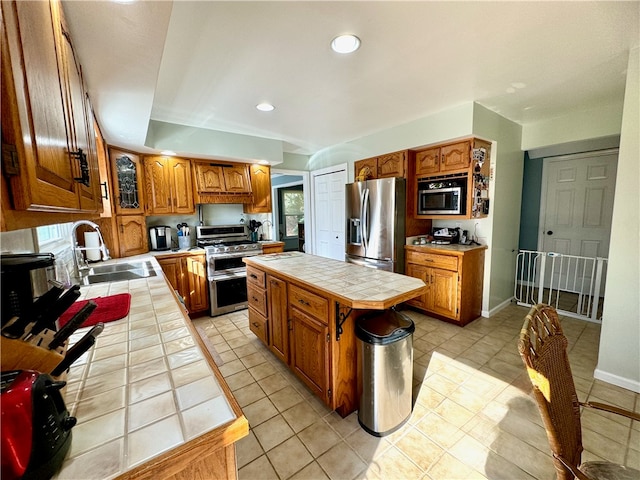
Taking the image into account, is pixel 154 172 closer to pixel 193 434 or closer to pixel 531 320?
pixel 193 434

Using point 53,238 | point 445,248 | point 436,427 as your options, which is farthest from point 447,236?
point 53,238

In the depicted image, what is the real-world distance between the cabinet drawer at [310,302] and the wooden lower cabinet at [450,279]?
177 cm

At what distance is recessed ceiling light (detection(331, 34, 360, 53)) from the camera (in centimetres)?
167

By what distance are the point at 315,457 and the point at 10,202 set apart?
5.76ft

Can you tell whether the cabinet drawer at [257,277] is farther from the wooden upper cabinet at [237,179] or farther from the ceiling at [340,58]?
the wooden upper cabinet at [237,179]

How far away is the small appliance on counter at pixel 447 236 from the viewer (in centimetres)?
341

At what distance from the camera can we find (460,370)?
2.27m

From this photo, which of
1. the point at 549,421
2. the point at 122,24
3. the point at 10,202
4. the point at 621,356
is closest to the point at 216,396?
the point at 10,202

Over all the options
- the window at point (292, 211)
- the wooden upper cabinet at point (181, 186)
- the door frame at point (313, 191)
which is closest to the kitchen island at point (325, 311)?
the wooden upper cabinet at point (181, 186)

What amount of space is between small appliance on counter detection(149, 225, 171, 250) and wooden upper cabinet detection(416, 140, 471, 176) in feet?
11.5

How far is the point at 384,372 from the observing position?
158 cm

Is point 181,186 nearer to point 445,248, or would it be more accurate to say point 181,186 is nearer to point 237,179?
point 237,179

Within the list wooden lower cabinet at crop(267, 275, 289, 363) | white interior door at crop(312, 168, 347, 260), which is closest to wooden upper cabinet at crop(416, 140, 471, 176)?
white interior door at crop(312, 168, 347, 260)

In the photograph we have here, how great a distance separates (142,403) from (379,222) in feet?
10.1
